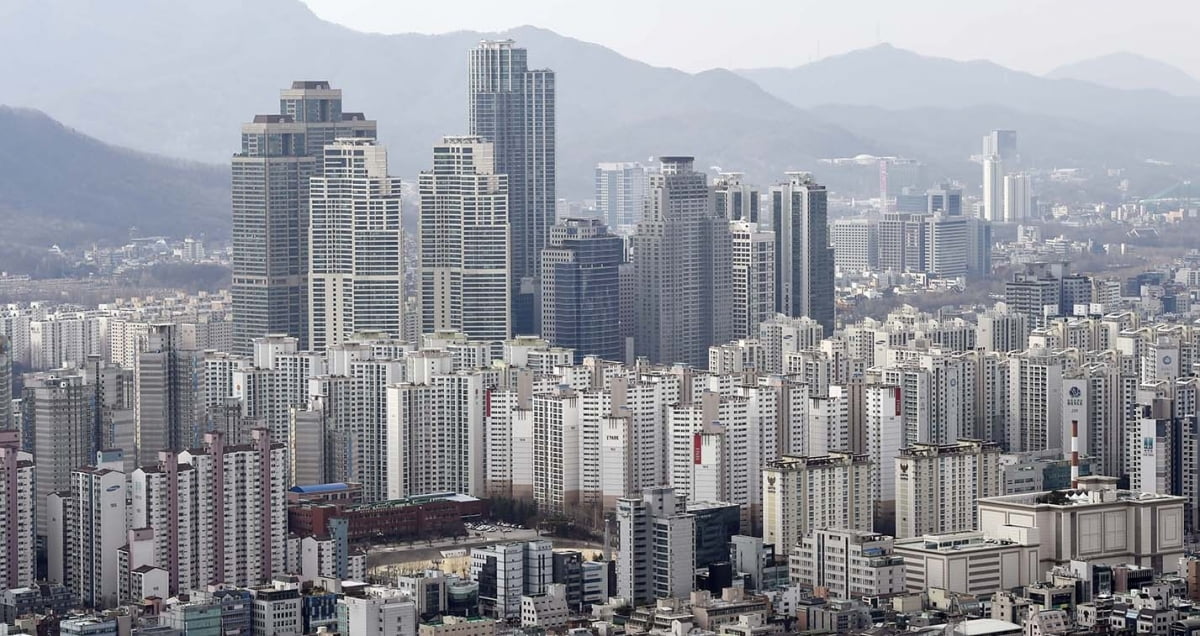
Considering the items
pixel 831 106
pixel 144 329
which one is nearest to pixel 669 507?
pixel 144 329

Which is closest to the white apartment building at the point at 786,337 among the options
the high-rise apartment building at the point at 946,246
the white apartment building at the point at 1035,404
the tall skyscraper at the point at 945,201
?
the white apartment building at the point at 1035,404

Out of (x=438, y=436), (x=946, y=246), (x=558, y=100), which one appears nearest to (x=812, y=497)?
(x=438, y=436)

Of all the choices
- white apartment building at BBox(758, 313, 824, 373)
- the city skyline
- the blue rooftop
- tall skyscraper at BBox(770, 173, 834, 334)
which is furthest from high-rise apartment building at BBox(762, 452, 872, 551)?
tall skyscraper at BBox(770, 173, 834, 334)

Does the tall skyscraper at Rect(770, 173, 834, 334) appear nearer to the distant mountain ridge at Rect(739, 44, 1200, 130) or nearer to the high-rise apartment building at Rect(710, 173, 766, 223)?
the high-rise apartment building at Rect(710, 173, 766, 223)

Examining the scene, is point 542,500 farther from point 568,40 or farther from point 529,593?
point 568,40

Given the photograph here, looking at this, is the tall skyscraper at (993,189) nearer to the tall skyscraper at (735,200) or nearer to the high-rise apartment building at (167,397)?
the tall skyscraper at (735,200)
